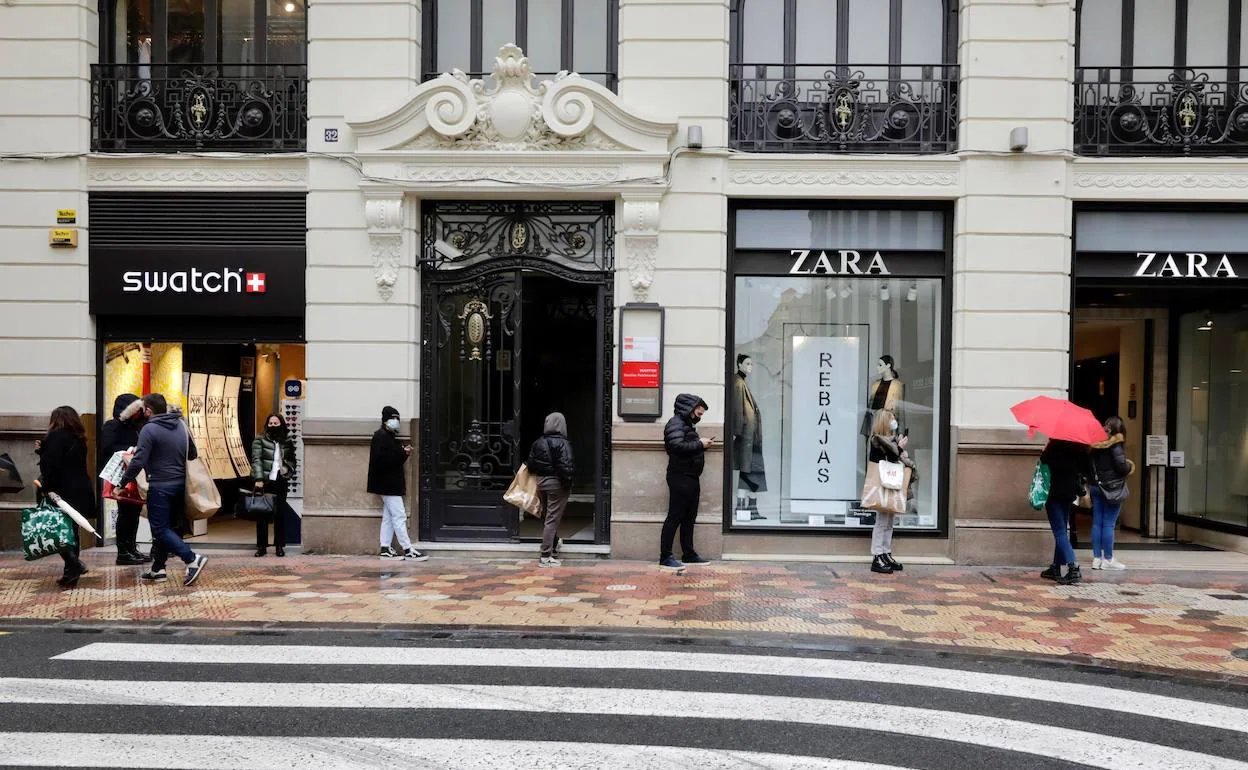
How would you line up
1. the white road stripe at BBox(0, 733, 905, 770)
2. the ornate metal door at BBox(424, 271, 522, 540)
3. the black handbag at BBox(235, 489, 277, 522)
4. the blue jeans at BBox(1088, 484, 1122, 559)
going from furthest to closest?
the ornate metal door at BBox(424, 271, 522, 540) < the black handbag at BBox(235, 489, 277, 522) < the blue jeans at BBox(1088, 484, 1122, 559) < the white road stripe at BBox(0, 733, 905, 770)

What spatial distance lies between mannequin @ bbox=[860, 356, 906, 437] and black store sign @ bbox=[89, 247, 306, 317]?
727 cm

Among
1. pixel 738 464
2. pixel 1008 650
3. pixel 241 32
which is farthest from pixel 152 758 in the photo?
pixel 241 32

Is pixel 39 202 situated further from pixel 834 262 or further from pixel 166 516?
pixel 834 262

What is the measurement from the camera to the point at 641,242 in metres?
12.2

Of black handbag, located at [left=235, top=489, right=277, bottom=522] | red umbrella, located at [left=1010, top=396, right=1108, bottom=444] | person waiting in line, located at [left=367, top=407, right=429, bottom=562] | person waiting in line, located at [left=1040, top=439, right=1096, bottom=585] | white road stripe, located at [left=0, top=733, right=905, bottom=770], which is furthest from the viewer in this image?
black handbag, located at [left=235, top=489, right=277, bottom=522]

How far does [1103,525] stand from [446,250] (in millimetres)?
8712

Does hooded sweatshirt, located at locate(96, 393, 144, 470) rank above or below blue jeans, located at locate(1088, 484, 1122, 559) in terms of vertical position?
above

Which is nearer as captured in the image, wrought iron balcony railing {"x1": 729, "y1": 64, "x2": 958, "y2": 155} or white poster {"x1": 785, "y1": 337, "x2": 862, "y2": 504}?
wrought iron balcony railing {"x1": 729, "y1": 64, "x2": 958, "y2": 155}

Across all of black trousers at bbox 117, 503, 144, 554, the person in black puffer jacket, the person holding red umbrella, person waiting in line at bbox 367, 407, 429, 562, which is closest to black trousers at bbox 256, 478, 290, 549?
person waiting in line at bbox 367, 407, 429, 562

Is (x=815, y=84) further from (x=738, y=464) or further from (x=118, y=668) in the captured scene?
(x=118, y=668)

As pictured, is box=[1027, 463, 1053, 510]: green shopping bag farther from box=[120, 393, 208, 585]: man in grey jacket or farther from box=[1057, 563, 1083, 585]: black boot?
box=[120, 393, 208, 585]: man in grey jacket

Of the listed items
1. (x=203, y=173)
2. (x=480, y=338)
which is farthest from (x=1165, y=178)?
(x=203, y=173)

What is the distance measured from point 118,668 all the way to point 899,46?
10.8 metres

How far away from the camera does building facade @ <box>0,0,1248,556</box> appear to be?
39.8 ft
